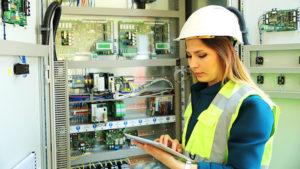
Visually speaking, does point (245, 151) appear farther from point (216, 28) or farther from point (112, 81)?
point (112, 81)

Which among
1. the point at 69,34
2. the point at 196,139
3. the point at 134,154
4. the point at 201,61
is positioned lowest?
the point at 134,154

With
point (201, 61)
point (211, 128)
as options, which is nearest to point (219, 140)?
point (211, 128)

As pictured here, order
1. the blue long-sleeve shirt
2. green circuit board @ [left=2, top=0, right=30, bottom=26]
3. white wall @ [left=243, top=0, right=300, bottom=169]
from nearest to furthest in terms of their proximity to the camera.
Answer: the blue long-sleeve shirt → green circuit board @ [left=2, top=0, right=30, bottom=26] → white wall @ [left=243, top=0, right=300, bottom=169]

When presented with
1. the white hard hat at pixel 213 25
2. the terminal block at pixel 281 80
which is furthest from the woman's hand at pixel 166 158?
the terminal block at pixel 281 80

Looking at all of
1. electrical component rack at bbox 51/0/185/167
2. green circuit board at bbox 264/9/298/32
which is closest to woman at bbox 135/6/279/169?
green circuit board at bbox 264/9/298/32

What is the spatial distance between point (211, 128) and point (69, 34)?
86.3 inches

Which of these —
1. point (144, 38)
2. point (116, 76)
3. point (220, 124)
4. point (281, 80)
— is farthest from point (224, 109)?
point (144, 38)

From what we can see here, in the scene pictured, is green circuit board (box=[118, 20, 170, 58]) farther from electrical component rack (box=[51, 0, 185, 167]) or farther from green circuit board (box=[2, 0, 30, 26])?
green circuit board (box=[2, 0, 30, 26])

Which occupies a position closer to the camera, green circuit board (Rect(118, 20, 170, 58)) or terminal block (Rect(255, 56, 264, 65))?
terminal block (Rect(255, 56, 264, 65))

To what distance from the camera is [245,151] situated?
0.95 meters

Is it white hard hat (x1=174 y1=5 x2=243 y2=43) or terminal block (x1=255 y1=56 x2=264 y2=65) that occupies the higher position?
white hard hat (x1=174 y1=5 x2=243 y2=43)

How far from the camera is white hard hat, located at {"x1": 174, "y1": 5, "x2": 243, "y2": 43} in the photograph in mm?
1072

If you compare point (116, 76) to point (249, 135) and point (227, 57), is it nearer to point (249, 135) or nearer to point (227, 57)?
point (227, 57)

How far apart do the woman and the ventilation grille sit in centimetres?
141
